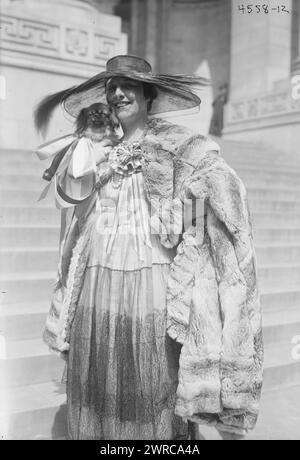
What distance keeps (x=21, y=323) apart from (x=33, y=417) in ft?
3.21

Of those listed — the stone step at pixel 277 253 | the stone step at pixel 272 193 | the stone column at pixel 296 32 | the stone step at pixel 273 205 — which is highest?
the stone column at pixel 296 32

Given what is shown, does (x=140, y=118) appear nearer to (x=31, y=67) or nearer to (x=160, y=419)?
(x=160, y=419)

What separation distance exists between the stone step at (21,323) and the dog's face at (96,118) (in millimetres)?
1637

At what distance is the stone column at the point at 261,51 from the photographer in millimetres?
10875

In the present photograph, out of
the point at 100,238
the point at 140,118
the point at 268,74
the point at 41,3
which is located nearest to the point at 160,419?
the point at 100,238

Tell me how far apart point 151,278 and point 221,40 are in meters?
13.9

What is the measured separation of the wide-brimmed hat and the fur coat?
274mm

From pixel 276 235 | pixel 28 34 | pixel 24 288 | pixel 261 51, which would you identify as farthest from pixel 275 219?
pixel 261 51

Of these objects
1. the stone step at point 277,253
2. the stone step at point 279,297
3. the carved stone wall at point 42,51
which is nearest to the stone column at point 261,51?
the carved stone wall at point 42,51

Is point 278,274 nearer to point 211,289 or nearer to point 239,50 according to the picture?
point 211,289

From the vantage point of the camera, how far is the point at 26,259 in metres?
4.45

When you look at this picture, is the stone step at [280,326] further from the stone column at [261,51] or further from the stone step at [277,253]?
the stone column at [261,51]

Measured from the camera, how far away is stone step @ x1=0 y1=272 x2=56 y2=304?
4.06 metres

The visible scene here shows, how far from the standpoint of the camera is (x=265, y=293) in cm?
479
